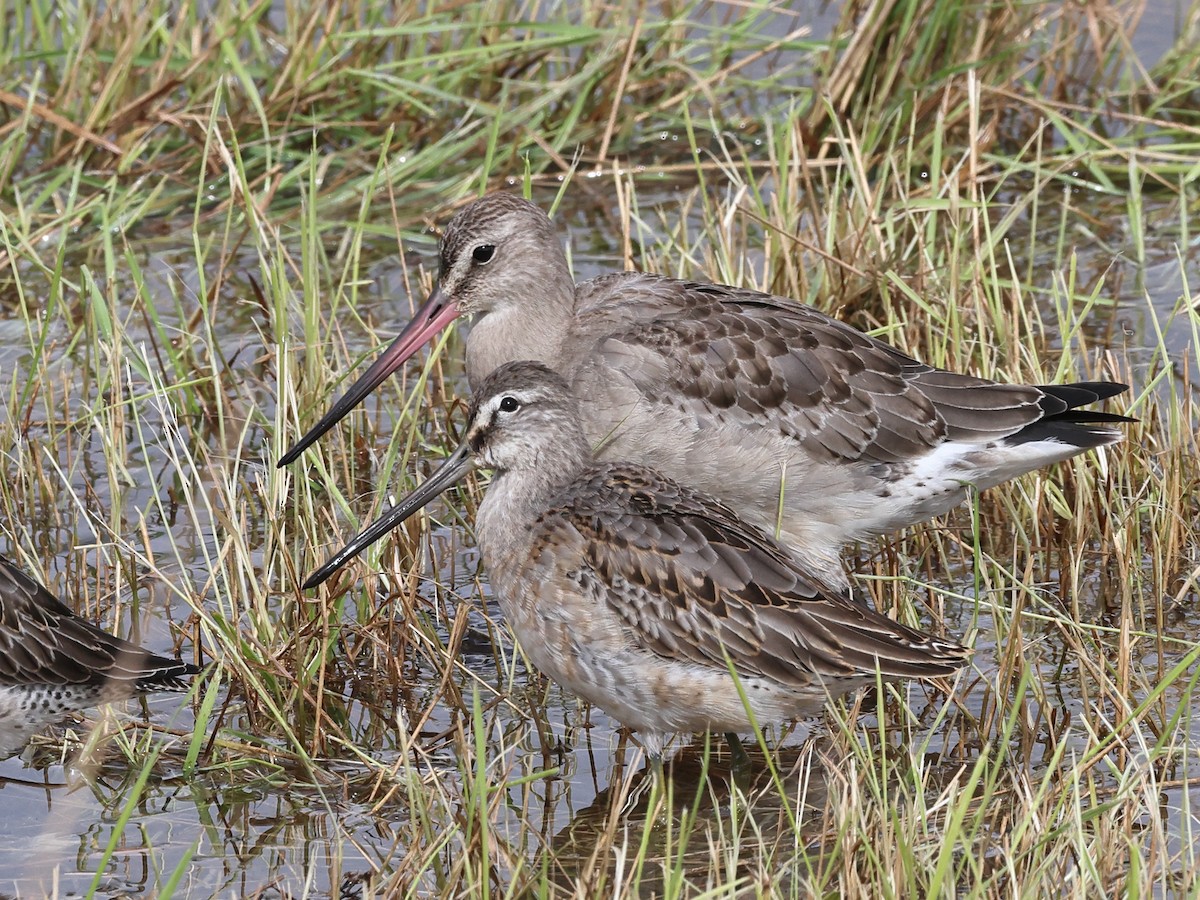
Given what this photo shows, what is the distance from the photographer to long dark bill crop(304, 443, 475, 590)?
16.3 ft

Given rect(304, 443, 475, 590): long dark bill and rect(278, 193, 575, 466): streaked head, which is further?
rect(278, 193, 575, 466): streaked head

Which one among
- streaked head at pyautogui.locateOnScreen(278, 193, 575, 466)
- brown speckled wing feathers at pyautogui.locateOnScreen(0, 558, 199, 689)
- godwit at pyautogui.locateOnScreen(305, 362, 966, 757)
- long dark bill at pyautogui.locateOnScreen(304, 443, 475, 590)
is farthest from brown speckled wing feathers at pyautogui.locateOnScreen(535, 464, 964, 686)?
streaked head at pyautogui.locateOnScreen(278, 193, 575, 466)

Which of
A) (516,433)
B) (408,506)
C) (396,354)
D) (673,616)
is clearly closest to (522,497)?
(516,433)

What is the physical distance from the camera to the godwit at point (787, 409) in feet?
18.5

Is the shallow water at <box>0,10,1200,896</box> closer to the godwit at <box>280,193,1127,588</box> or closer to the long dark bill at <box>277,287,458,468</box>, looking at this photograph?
the godwit at <box>280,193,1127,588</box>

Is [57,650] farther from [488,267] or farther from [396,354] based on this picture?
[488,267]

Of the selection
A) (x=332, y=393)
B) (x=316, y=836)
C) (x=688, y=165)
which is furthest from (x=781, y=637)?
(x=688, y=165)

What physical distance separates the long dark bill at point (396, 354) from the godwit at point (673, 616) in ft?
2.79

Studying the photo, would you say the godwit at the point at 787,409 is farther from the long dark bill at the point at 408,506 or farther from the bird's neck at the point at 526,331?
the long dark bill at the point at 408,506

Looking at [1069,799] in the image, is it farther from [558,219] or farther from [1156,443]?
[558,219]

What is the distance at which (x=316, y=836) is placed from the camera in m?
4.43

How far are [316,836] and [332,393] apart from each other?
227cm

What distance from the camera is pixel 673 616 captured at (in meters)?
4.57

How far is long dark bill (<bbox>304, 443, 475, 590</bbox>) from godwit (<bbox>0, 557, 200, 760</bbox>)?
0.48m
